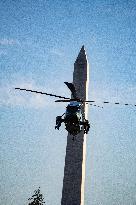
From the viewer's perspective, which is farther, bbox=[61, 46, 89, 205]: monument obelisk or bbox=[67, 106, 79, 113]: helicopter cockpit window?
bbox=[61, 46, 89, 205]: monument obelisk

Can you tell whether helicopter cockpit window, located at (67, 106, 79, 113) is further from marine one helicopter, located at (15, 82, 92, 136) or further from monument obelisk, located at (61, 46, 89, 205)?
monument obelisk, located at (61, 46, 89, 205)

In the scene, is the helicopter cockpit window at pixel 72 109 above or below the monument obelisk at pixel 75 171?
above

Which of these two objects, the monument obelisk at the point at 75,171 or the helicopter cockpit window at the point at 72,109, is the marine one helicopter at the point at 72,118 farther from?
the monument obelisk at the point at 75,171

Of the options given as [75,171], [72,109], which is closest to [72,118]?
[72,109]

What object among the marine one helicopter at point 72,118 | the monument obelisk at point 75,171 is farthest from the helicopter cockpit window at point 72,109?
the monument obelisk at point 75,171

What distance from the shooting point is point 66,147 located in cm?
1717

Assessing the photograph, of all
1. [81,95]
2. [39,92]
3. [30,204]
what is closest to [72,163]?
[81,95]

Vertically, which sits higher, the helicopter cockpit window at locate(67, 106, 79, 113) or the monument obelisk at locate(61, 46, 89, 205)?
the helicopter cockpit window at locate(67, 106, 79, 113)

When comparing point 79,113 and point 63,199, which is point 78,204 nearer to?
point 63,199

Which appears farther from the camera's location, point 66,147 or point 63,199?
point 66,147

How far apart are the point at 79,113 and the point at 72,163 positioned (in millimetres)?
6094

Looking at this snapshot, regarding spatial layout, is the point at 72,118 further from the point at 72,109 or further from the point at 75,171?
the point at 75,171

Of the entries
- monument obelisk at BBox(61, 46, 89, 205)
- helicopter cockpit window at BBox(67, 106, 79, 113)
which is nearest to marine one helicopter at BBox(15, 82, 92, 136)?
helicopter cockpit window at BBox(67, 106, 79, 113)

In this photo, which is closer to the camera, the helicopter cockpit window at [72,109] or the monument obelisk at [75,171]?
the helicopter cockpit window at [72,109]
